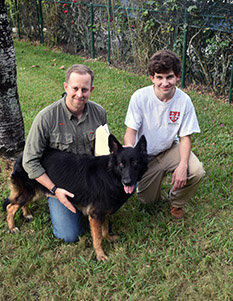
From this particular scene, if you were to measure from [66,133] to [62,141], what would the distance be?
0.31 ft

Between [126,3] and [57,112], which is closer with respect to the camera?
[57,112]

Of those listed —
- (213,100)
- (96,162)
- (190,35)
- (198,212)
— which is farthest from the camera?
(190,35)

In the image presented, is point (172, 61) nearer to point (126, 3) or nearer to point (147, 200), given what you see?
point (147, 200)

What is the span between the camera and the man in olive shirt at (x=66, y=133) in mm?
2971

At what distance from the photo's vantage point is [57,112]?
3.10 m

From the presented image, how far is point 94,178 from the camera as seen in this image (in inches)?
119

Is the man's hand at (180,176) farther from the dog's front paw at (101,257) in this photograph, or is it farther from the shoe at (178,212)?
the dog's front paw at (101,257)

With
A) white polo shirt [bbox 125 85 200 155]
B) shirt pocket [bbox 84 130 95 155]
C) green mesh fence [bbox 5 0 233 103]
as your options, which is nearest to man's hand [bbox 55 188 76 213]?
shirt pocket [bbox 84 130 95 155]

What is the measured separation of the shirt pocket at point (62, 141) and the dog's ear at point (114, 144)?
569 mm

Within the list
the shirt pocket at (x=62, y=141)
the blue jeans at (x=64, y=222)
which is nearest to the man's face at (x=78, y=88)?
the shirt pocket at (x=62, y=141)

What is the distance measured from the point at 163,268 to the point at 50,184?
1354 mm

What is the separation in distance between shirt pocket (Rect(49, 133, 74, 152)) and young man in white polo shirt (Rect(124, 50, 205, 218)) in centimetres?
61

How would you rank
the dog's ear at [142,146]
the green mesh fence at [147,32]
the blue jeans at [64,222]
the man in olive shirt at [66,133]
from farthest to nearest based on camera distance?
the green mesh fence at [147,32], the blue jeans at [64,222], the man in olive shirt at [66,133], the dog's ear at [142,146]

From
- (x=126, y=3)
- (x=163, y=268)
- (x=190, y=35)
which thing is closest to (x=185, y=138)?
(x=163, y=268)
